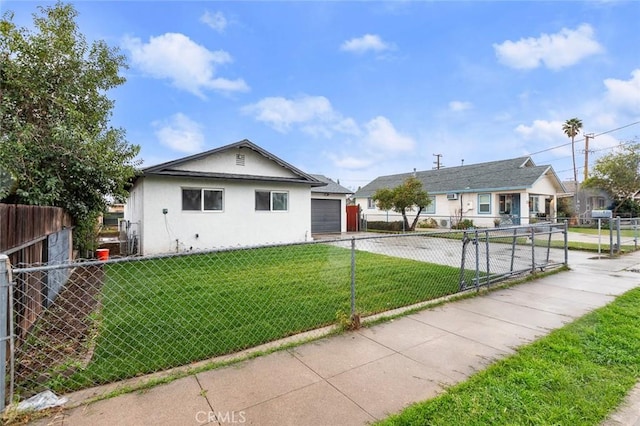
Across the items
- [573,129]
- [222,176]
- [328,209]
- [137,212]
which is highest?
[573,129]

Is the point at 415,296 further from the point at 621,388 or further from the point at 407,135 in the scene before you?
the point at 407,135

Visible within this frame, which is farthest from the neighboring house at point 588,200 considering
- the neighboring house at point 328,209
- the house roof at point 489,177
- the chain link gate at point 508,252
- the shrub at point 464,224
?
the chain link gate at point 508,252

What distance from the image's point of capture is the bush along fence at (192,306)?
2.82 meters

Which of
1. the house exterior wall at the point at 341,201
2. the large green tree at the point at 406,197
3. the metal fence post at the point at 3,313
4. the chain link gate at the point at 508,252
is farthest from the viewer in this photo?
the large green tree at the point at 406,197

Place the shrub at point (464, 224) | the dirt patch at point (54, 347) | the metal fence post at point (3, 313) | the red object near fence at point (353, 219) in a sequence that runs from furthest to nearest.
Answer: the red object near fence at point (353, 219) < the shrub at point (464, 224) < the dirt patch at point (54, 347) < the metal fence post at point (3, 313)

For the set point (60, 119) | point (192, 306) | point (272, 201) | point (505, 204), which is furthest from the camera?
point (505, 204)

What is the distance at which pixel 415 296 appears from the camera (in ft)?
17.6

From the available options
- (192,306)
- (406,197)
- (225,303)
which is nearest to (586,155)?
(406,197)

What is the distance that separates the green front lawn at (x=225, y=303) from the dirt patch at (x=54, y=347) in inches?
4.8

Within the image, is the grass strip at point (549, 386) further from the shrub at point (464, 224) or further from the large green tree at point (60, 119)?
the shrub at point (464, 224)

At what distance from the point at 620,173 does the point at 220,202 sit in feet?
98.5

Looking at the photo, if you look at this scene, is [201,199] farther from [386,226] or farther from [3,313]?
[386,226]

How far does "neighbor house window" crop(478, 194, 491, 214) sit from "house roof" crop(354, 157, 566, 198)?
60 cm

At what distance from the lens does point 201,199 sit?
11258mm
